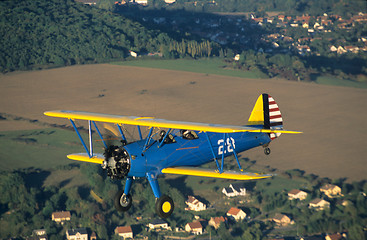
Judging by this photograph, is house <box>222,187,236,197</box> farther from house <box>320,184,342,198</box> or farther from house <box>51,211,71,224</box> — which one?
house <box>51,211,71,224</box>

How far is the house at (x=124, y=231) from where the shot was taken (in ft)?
192

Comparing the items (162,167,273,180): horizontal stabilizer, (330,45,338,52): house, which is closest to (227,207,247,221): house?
(162,167,273,180): horizontal stabilizer

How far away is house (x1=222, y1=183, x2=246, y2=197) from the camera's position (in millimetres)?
67188

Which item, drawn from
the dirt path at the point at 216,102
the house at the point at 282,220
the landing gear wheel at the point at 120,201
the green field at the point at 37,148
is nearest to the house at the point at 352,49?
the dirt path at the point at 216,102

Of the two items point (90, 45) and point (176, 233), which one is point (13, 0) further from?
point (176, 233)

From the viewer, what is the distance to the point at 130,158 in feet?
88.5

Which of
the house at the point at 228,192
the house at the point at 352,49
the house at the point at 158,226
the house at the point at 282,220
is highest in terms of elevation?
the house at the point at 352,49

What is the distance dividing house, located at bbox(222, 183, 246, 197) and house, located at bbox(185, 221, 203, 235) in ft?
23.9

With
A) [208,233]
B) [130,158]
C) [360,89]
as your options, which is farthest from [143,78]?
[130,158]

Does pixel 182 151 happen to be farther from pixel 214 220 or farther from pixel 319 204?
pixel 319 204

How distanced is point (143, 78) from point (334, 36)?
3150 inches

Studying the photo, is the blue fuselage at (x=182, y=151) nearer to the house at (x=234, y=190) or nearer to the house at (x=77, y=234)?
the house at (x=77, y=234)

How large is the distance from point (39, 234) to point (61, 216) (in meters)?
3.49

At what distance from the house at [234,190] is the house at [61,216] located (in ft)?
52.9
